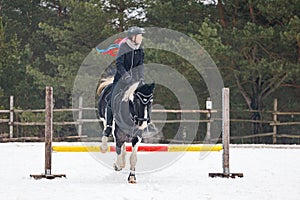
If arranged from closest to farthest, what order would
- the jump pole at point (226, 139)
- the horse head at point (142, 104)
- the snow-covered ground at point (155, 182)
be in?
the snow-covered ground at point (155, 182)
the horse head at point (142, 104)
the jump pole at point (226, 139)

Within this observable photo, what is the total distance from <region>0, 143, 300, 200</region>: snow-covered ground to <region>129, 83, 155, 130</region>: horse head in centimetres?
88

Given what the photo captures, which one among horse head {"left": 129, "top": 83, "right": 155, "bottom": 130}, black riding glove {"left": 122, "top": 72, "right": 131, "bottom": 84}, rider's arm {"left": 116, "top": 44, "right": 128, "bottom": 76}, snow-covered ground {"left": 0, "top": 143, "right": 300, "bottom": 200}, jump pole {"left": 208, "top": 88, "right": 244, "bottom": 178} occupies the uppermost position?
rider's arm {"left": 116, "top": 44, "right": 128, "bottom": 76}

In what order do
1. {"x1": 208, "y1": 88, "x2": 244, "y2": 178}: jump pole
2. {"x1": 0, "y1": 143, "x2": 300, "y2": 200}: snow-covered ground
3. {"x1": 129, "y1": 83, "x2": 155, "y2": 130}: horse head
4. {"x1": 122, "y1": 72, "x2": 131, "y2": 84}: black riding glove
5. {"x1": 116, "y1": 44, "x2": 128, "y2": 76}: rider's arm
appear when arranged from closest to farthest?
1. {"x1": 0, "y1": 143, "x2": 300, "y2": 200}: snow-covered ground
2. {"x1": 129, "y1": 83, "x2": 155, "y2": 130}: horse head
3. {"x1": 122, "y1": 72, "x2": 131, "y2": 84}: black riding glove
4. {"x1": 116, "y1": 44, "x2": 128, "y2": 76}: rider's arm
5. {"x1": 208, "y1": 88, "x2": 244, "y2": 178}: jump pole

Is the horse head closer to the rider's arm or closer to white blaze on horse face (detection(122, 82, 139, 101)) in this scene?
white blaze on horse face (detection(122, 82, 139, 101))

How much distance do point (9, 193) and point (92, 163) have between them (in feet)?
15.4

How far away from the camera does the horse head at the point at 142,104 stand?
8.09 meters

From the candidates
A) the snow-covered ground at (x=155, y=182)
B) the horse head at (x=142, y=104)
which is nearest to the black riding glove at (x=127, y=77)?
the horse head at (x=142, y=104)

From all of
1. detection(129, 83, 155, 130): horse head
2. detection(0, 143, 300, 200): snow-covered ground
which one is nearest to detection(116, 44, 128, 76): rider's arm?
detection(129, 83, 155, 130): horse head

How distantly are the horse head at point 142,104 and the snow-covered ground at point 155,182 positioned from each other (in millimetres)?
879

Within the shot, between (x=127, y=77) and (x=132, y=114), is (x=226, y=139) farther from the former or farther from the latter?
(x=127, y=77)

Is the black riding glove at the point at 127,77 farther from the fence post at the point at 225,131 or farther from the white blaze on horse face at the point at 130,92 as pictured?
the fence post at the point at 225,131

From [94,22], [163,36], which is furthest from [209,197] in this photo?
[94,22]

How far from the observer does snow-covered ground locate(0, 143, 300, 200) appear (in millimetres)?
7105

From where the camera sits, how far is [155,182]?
8.53m
